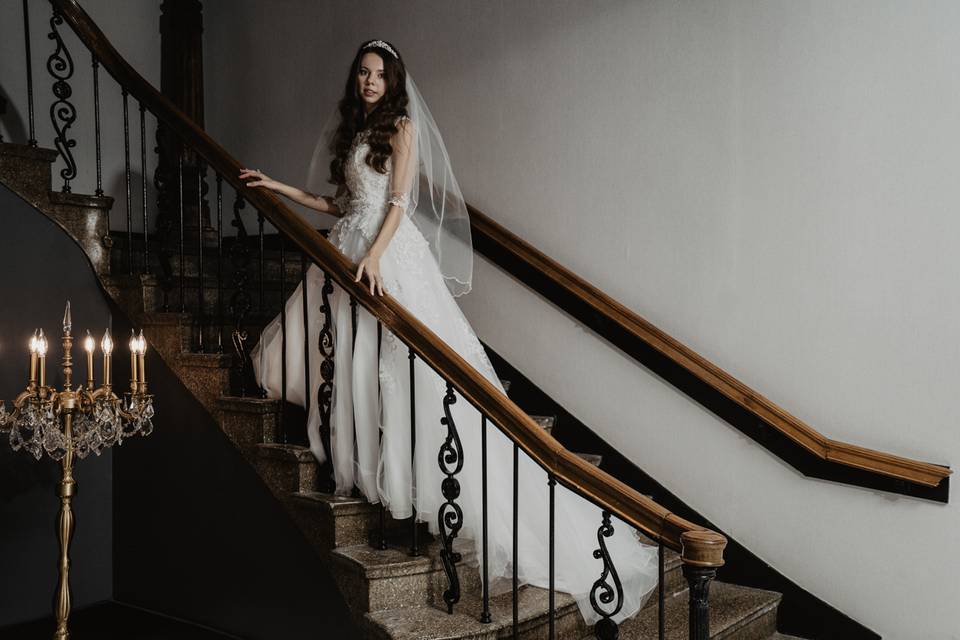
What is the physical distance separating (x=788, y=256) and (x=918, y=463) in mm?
909

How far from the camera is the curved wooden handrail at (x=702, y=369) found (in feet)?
9.36

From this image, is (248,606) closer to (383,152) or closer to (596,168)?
(383,152)

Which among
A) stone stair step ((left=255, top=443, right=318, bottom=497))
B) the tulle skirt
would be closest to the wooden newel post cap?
the tulle skirt

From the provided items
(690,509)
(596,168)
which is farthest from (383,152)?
(690,509)

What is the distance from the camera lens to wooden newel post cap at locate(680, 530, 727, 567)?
1.84 meters

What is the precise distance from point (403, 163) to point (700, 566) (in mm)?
1827

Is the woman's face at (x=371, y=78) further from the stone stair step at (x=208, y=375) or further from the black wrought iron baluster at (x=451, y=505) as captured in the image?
the black wrought iron baluster at (x=451, y=505)

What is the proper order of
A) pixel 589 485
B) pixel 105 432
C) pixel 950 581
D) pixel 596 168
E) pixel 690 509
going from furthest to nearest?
pixel 596 168 < pixel 690 509 < pixel 105 432 < pixel 950 581 < pixel 589 485

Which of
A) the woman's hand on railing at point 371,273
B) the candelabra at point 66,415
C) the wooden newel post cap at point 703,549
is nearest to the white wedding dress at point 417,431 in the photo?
the woman's hand on railing at point 371,273

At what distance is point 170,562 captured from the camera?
4.38 meters

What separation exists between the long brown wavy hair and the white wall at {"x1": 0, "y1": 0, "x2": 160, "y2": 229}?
7.82 feet

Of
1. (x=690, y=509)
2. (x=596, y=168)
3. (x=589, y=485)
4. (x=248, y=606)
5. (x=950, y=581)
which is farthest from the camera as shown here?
(x=248, y=606)

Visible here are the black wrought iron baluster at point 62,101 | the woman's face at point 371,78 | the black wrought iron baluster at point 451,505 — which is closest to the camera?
the black wrought iron baluster at point 451,505

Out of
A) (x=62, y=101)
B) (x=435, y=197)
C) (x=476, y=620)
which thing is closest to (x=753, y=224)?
(x=435, y=197)
